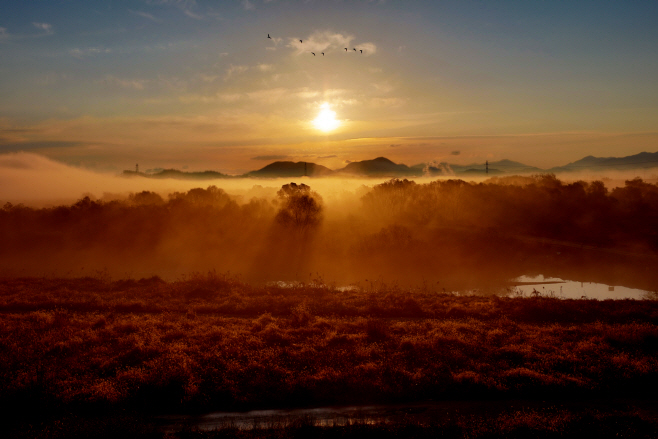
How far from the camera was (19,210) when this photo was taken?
77.6 meters

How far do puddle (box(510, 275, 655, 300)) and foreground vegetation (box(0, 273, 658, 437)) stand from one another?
463 inches

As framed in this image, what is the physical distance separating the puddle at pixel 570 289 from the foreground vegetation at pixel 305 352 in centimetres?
1176

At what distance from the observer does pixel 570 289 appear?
3778cm

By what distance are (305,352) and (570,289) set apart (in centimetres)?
3196

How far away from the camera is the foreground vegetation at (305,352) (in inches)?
478

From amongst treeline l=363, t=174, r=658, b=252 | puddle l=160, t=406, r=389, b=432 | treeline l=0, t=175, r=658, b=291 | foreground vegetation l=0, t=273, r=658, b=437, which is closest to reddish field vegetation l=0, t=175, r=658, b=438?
foreground vegetation l=0, t=273, r=658, b=437

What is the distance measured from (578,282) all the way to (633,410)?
34612 mm

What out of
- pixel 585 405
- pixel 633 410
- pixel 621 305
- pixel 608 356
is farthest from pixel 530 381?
pixel 621 305

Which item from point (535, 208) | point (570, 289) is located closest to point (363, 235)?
point (570, 289)

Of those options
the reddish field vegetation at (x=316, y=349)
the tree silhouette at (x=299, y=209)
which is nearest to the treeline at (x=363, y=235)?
the tree silhouette at (x=299, y=209)

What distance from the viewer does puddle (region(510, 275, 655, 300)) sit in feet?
114

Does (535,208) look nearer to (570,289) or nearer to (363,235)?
(363,235)

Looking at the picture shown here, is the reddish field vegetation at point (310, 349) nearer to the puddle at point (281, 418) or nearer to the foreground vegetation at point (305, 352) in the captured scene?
the foreground vegetation at point (305, 352)

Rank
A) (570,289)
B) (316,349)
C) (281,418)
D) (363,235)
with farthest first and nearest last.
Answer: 1. (363,235)
2. (570,289)
3. (316,349)
4. (281,418)
